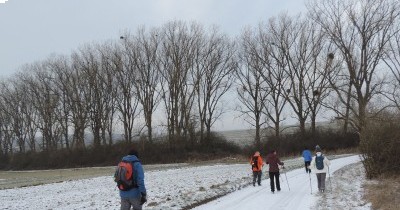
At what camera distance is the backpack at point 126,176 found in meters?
9.86

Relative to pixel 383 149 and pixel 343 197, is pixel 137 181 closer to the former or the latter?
pixel 343 197

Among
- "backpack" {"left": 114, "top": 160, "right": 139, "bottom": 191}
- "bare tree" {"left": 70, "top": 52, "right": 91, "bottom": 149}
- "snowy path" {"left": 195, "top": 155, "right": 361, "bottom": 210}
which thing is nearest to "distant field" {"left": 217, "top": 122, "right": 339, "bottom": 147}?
"bare tree" {"left": 70, "top": 52, "right": 91, "bottom": 149}

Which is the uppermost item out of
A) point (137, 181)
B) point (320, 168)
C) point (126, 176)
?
point (126, 176)

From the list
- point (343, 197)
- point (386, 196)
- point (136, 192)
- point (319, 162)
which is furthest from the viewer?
point (319, 162)

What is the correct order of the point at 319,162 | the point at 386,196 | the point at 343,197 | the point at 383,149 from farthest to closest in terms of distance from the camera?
the point at 383,149 < the point at 319,162 < the point at 343,197 < the point at 386,196

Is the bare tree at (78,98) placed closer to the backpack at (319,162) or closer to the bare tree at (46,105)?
the bare tree at (46,105)

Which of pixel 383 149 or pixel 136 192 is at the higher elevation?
pixel 383 149

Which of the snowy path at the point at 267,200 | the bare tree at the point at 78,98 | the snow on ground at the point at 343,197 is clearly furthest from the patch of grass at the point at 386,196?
the bare tree at the point at 78,98

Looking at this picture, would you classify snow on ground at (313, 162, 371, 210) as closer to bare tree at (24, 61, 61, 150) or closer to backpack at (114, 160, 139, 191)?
backpack at (114, 160, 139, 191)

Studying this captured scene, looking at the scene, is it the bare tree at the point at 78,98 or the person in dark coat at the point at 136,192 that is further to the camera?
the bare tree at the point at 78,98

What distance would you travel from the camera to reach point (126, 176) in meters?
9.86

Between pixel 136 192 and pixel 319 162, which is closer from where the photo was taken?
pixel 136 192

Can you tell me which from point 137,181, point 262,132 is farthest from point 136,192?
point 262,132

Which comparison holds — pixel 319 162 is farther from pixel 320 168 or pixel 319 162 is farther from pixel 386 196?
pixel 386 196
